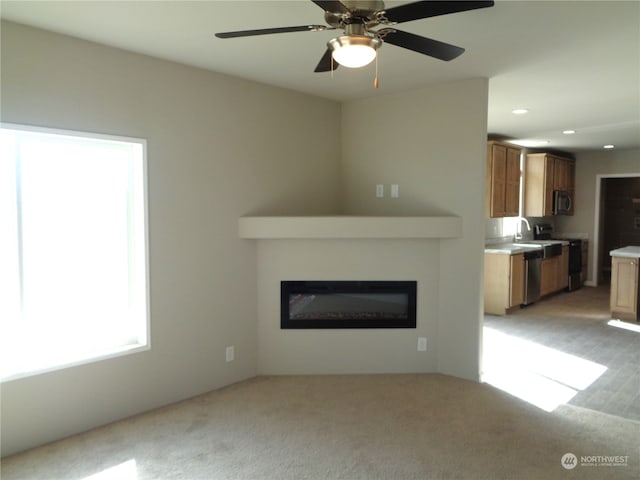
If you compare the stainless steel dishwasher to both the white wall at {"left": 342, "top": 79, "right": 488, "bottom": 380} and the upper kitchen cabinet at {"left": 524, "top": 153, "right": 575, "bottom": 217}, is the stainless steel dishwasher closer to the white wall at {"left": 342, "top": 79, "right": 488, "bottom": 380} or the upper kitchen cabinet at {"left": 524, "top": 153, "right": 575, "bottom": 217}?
the upper kitchen cabinet at {"left": 524, "top": 153, "right": 575, "bottom": 217}

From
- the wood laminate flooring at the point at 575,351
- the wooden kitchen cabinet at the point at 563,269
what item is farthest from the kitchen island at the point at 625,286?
the wooden kitchen cabinet at the point at 563,269

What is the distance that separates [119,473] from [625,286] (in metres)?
6.10

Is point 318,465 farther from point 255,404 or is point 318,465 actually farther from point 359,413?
point 255,404

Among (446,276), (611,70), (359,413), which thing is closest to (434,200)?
(446,276)

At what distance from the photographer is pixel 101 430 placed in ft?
10.00

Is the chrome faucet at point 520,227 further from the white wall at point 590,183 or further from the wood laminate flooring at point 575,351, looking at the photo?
the white wall at point 590,183

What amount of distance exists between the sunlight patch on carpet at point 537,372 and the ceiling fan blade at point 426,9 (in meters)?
2.88

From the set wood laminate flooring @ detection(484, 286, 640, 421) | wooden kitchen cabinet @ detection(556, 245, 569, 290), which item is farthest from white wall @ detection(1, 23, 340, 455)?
wooden kitchen cabinet @ detection(556, 245, 569, 290)

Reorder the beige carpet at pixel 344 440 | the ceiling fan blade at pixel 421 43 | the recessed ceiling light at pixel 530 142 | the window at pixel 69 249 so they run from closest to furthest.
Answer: the ceiling fan blade at pixel 421 43 < the beige carpet at pixel 344 440 < the window at pixel 69 249 < the recessed ceiling light at pixel 530 142

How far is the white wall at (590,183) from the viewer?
838 centimetres

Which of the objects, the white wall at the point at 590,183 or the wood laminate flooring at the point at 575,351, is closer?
the wood laminate flooring at the point at 575,351

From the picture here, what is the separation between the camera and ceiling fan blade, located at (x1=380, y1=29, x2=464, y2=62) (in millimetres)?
2010

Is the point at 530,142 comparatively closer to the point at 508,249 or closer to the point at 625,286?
the point at 508,249

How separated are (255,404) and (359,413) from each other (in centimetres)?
78
